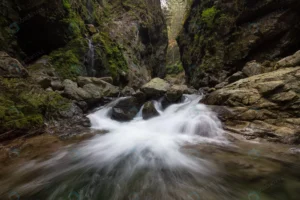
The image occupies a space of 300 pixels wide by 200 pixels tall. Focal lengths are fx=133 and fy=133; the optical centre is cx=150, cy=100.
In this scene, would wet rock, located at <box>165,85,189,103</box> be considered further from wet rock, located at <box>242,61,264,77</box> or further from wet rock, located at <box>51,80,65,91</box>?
wet rock, located at <box>51,80,65,91</box>

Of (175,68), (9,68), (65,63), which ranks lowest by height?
(9,68)

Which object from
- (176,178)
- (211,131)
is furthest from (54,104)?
(211,131)

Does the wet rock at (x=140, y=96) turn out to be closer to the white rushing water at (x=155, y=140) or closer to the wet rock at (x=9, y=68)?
the white rushing water at (x=155, y=140)

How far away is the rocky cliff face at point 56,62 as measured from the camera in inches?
167

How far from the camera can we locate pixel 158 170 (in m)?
2.44

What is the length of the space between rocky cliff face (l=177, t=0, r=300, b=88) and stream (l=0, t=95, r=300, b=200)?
8.61 m

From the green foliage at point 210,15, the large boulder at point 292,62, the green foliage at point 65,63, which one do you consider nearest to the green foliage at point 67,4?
the green foliage at point 65,63

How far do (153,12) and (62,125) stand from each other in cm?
2180

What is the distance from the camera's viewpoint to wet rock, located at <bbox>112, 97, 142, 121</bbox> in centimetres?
658

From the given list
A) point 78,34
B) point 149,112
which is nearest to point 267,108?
point 149,112

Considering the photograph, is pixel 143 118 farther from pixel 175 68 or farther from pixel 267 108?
pixel 175 68

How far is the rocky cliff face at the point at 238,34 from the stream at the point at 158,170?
28.3ft

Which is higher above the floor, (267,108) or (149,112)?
(267,108)

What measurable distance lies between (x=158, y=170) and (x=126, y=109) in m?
4.71
